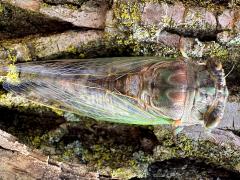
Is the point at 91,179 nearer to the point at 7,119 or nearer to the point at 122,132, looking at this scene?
the point at 122,132

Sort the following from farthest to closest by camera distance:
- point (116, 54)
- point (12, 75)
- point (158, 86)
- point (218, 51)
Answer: point (116, 54)
point (12, 75)
point (218, 51)
point (158, 86)

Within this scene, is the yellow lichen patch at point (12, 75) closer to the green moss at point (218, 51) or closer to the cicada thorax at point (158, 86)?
the cicada thorax at point (158, 86)

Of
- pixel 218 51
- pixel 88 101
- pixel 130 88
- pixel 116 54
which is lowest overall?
pixel 88 101

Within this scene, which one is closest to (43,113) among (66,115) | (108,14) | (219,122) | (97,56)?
(66,115)

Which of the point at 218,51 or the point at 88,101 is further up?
the point at 218,51

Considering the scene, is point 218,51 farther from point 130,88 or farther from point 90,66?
point 90,66

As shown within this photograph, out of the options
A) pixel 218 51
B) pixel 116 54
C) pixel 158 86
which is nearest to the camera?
pixel 158 86

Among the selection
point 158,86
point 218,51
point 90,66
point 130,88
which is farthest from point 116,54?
point 218,51
